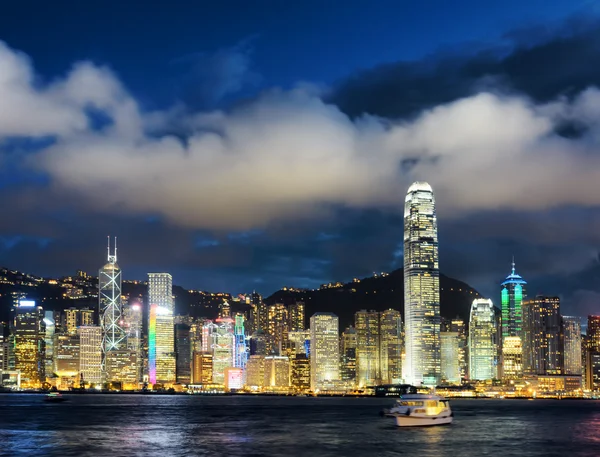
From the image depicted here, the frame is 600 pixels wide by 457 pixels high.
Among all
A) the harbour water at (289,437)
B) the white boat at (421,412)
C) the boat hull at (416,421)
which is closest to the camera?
the harbour water at (289,437)

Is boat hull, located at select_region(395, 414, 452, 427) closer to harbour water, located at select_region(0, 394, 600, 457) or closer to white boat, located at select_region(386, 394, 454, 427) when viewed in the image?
white boat, located at select_region(386, 394, 454, 427)

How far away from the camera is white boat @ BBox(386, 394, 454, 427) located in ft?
454

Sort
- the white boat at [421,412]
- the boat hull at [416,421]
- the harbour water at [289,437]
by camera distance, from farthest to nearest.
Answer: the white boat at [421,412] → the boat hull at [416,421] → the harbour water at [289,437]

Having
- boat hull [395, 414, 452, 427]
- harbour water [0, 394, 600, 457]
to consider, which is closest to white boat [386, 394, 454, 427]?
boat hull [395, 414, 452, 427]

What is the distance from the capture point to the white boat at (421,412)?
5448 inches

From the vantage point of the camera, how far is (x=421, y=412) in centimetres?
13925

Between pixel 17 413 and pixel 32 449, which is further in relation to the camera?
pixel 17 413

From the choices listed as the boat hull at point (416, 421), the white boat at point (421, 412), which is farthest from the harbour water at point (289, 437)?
the white boat at point (421, 412)

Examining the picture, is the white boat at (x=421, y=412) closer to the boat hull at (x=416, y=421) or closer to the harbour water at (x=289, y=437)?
the boat hull at (x=416, y=421)

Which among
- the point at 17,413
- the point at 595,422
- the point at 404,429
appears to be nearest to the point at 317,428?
the point at 404,429

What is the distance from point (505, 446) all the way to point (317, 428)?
36.2 m

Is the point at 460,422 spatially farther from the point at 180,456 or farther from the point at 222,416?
the point at 180,456

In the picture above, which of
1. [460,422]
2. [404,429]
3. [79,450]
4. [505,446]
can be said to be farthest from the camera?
[460,422]

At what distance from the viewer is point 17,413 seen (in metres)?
191
